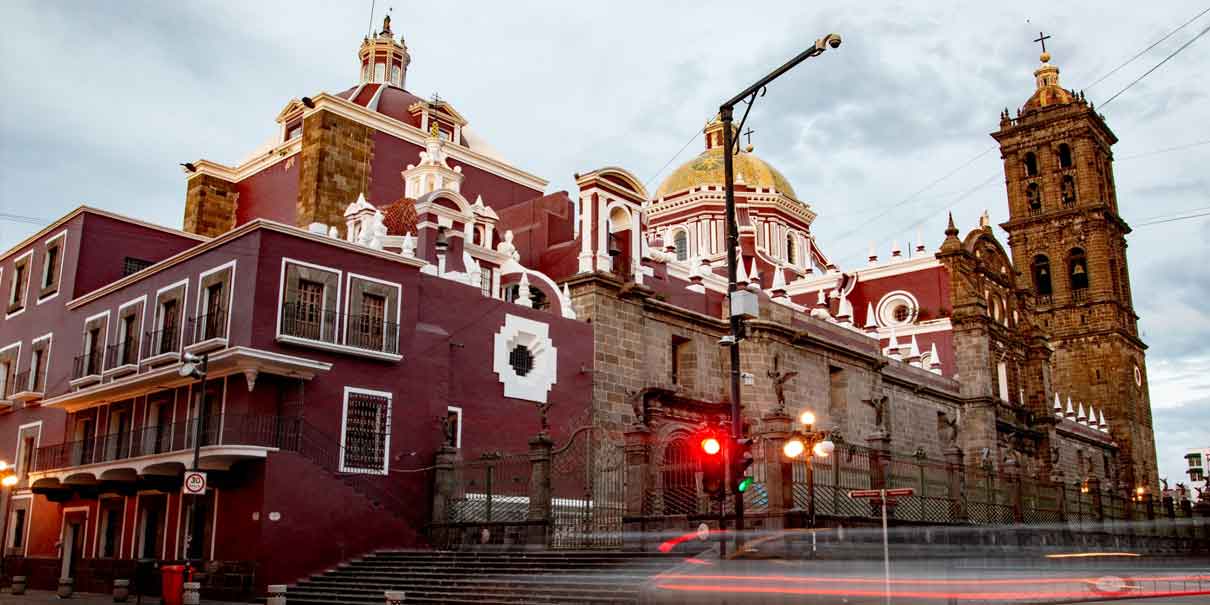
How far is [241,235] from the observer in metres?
22.3

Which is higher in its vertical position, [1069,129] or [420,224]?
[1069,129]

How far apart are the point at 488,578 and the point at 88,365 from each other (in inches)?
528

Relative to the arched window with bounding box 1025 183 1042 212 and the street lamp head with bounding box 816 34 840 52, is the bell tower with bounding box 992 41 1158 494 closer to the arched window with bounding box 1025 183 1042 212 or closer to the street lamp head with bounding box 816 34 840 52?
the arched window with bounding box 1025 183 1042 212

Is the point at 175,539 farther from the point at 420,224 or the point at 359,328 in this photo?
the point at 420,224

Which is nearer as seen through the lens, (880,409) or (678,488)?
(678,488)

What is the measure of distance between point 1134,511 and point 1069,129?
32.4 meters

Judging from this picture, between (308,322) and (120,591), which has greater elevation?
(308,322)

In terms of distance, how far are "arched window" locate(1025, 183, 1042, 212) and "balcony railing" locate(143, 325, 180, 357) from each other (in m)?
58.4

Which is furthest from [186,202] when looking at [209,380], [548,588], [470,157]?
[548,588]

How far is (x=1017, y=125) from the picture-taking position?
69500 millimetres

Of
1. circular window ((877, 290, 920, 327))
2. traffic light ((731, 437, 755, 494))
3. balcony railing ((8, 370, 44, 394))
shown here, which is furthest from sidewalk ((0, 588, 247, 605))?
circular window ((877, 290, 920, 327))

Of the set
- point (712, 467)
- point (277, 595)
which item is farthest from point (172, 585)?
point (712, 467)

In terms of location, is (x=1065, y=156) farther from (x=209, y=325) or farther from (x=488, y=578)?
(x=488, y=578)

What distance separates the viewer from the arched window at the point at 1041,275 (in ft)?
223
